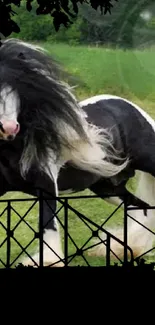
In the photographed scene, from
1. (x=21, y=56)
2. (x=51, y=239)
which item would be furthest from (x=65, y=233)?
(x=21, y=56)

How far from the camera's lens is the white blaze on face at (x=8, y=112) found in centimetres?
254

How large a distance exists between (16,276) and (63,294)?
13 centimetres

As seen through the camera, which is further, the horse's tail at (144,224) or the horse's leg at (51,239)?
the horse's tail at (144,224)

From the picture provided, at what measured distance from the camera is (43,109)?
8.54ft

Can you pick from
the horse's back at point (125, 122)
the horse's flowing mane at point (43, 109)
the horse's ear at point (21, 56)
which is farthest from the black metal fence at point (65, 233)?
the horse's ear at point (21, 56)

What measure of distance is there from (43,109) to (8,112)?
117mm

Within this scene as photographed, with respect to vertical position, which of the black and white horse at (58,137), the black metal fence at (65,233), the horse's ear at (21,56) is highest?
the horse's ear at (21,56)

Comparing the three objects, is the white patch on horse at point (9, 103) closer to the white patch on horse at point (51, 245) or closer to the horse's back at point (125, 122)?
the horse's back at point (125, 122)

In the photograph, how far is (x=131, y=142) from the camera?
2.79m

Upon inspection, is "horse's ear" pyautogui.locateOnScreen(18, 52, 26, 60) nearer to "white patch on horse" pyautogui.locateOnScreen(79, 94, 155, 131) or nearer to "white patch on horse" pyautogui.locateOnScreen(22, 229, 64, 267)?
"white patch on horse" pyautogui.locateOnScreen(79, 94, 155, 131)

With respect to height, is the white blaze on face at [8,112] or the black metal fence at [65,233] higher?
the white blaze on face at [8,112]

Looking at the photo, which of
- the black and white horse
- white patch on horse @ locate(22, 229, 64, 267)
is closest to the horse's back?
the black and white horse

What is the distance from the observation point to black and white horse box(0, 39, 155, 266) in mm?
2584

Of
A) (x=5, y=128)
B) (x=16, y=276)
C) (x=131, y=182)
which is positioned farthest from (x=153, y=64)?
(x=16, y=276)
